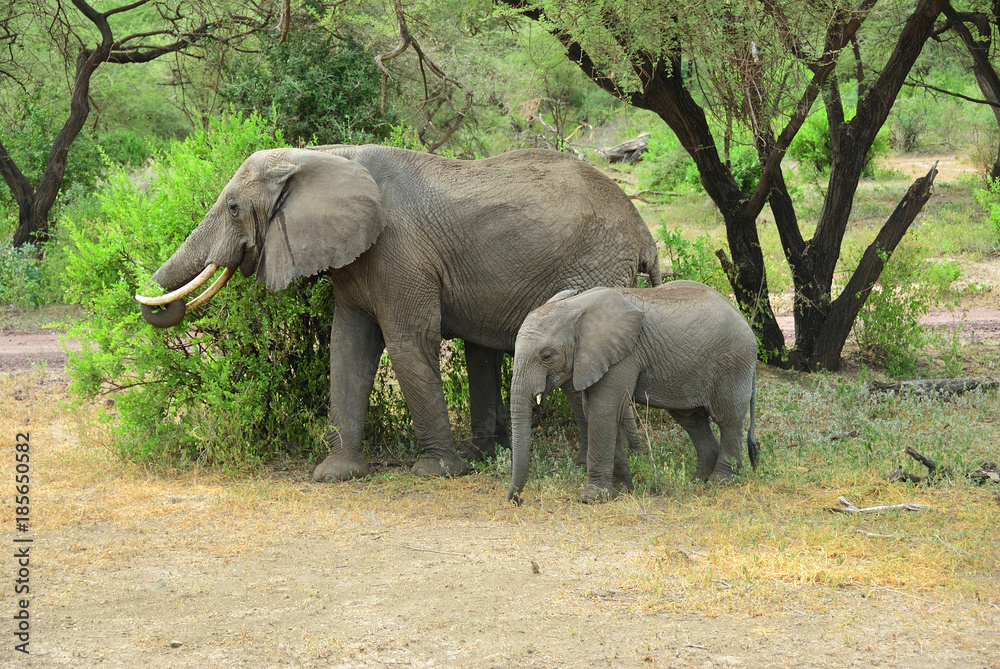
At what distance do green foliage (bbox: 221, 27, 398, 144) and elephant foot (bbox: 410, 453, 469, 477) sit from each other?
533cm

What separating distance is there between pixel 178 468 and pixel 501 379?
109 inches

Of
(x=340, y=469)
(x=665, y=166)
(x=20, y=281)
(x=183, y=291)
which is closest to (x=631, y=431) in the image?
(x=340, y=469)

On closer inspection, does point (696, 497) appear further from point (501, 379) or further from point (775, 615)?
point (501, 379)

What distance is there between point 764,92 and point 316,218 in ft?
16.3

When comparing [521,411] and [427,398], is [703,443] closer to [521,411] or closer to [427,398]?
[521,411]

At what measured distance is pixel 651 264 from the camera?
768 centimetres

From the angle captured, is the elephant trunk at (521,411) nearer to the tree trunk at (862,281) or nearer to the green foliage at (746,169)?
the tree trunk at (862,281)

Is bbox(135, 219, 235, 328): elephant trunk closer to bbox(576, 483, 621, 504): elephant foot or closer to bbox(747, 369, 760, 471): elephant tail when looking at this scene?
bbox(576, 483, 621, 504): elephant foot

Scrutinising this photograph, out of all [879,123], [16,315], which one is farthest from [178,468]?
[16,315]

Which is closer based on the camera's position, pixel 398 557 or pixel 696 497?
pixel 398 557

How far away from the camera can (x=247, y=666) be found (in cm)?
427

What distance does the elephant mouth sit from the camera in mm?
7023

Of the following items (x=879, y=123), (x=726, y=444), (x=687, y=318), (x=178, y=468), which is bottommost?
(x=178, y=468)

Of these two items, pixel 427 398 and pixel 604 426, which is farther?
pixel 427 398
